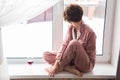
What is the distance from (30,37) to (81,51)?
0.54 metres

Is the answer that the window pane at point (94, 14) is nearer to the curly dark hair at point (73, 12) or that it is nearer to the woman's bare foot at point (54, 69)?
the curly dark hair at point (73, 12)

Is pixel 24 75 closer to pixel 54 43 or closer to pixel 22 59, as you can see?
pixel 22 59

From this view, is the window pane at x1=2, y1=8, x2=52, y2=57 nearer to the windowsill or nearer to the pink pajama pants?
the windowsill

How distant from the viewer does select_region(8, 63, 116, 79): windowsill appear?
6.03 ft

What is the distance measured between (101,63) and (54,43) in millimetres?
493

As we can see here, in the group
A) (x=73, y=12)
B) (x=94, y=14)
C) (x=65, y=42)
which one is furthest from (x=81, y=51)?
(x=94, y=14)

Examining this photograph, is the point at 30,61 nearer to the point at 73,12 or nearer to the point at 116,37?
the point at 73,12

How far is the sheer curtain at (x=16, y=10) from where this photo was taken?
158cm

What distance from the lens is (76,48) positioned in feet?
5.81

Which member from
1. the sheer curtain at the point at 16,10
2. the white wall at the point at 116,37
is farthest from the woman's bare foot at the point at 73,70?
the sheer curtain at the point at 16,10

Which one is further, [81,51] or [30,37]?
[30,37]

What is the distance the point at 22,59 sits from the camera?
80.7 inches

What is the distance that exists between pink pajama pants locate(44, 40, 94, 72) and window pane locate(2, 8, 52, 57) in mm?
304

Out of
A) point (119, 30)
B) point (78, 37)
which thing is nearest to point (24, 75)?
point (78, 37)
